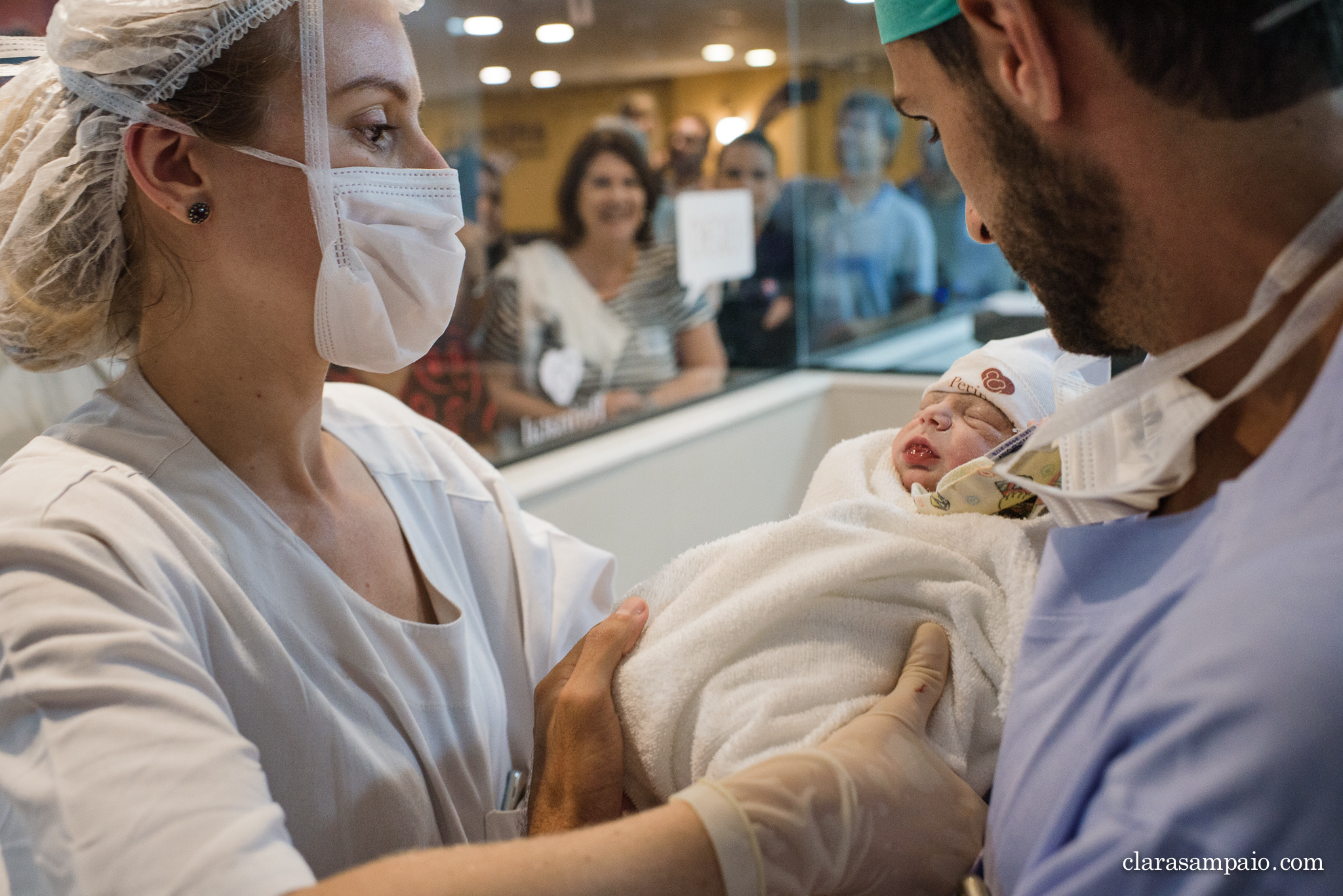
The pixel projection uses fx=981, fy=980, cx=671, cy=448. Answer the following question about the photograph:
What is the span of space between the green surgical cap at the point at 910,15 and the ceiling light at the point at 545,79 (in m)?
1.94

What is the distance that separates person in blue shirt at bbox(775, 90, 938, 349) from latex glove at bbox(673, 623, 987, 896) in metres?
2.91

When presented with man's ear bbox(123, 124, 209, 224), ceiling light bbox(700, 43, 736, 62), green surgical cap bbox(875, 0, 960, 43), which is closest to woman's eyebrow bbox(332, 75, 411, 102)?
man's ear bbox(123, 124, 209, 224)

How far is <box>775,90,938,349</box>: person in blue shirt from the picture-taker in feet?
12.0

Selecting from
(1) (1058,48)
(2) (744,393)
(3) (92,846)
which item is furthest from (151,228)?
(2) (744,393)

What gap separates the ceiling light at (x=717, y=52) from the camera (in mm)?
3188

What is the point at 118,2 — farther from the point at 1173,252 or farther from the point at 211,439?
the point at 1173,252

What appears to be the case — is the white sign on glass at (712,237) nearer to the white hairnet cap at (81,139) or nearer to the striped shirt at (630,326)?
the striped shirt at (630,326)

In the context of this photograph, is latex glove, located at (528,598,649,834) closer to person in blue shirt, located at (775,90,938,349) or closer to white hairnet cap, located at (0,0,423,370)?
white hairnet cap, located at (0,0,423,370)

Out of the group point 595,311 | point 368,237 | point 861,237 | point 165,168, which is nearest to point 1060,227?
point 368,237

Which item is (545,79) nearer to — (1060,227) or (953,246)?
(953,246)

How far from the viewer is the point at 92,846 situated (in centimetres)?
77

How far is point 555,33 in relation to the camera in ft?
8.83

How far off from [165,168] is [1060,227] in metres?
0.95

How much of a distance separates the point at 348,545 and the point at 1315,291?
3.43 ft
